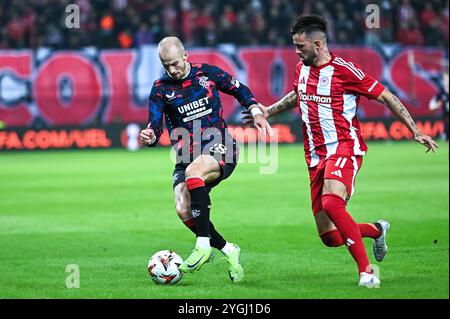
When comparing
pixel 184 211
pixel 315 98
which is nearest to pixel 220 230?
pixel 184 211

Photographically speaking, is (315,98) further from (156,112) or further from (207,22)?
(207,22)

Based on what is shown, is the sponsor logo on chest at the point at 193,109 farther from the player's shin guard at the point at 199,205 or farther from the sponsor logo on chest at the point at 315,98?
the sponsor logo on chest at the point at 315,98

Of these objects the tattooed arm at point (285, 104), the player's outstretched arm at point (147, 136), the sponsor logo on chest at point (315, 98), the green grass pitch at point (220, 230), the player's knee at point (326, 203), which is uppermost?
the sponsor logo on chest at point (315, 98)

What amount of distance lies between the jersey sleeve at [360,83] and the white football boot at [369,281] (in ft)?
5.28

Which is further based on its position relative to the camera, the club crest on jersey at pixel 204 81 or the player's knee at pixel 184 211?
the club crest on jersey at pixel 204 81

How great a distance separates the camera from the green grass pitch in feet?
27.7

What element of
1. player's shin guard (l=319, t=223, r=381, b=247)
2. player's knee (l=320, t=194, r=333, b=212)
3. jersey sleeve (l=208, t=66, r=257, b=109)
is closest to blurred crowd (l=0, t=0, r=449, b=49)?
jersey sleeve (l=208, t=66, r=257, b=109)

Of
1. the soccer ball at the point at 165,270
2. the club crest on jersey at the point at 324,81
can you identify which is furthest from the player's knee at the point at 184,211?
the club crest on jersey at the point at 324,81

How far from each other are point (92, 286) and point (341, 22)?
25.7m

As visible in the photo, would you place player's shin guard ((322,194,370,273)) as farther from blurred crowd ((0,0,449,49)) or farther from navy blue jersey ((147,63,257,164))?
blurred crowd ((0,0,449,49))

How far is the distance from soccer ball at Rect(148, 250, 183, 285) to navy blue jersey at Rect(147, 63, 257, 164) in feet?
3.71

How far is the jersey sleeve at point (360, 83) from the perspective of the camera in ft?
27.9
